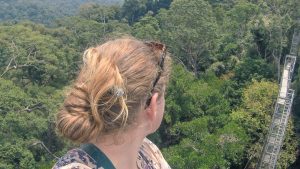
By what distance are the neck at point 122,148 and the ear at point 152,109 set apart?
0.09m

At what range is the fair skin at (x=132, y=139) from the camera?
1564 mm

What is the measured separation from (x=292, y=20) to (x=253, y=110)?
4337 millimetres

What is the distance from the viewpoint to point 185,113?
1620cm

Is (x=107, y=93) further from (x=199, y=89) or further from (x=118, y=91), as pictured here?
(x=199, y=89)

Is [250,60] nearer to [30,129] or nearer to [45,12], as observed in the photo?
[30,129]

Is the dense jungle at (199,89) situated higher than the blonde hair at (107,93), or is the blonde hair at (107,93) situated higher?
the blonde hair at (107,93)

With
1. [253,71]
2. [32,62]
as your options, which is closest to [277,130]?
[253,71]

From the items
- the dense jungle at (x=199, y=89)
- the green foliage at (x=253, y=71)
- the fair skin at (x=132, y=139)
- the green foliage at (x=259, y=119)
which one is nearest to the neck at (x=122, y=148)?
the fair skin at (x=132, y=139)

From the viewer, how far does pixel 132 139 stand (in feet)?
5.43

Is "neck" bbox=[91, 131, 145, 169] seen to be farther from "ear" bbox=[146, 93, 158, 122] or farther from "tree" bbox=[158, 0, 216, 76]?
"tree" bbox=[158, 0, 216, 76]

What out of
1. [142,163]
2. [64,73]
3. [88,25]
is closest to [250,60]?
[64,73]

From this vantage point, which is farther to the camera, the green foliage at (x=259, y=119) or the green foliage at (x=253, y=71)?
the green foliage at (x=253, y=71)

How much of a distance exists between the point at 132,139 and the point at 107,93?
0.24 meters

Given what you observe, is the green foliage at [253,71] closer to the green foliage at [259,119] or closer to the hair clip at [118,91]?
the green foliage at [259,119]
